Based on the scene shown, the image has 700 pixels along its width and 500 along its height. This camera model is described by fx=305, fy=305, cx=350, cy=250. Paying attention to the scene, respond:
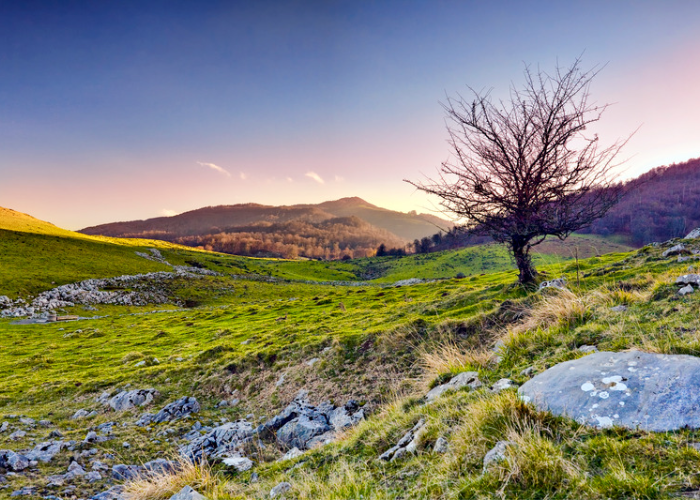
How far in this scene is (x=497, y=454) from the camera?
320cm

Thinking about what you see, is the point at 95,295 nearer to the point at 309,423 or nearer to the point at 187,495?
the point at 309,423

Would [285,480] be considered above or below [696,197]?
below

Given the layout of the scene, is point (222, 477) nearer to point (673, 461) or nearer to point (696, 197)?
point (673, 461)

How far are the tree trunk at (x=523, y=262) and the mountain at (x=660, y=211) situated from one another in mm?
106268

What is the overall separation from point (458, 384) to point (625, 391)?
255 cm

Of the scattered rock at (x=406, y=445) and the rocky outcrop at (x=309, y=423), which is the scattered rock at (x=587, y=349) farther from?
the rocky outcrop at (x=309, y=423)

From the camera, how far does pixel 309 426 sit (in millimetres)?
8469

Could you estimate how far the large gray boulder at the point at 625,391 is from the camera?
10.1ft

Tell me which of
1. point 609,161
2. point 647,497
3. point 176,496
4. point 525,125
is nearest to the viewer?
point 647,497

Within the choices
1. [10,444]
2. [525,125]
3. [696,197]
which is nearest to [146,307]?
[10,444]

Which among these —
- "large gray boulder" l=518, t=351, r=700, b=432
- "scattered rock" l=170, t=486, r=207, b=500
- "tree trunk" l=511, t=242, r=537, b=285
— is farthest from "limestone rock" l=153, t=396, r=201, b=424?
"tree trunk" l=511, t=242, r=537, b=285

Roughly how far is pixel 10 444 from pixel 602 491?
45.0ft

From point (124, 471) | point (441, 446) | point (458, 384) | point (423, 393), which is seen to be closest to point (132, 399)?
point (124, 471)

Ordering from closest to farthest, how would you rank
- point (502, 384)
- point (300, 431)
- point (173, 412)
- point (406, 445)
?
1. point (406, 445)
2. point (502, 384)
3. point (300, 431)
4. point (173, 412)
